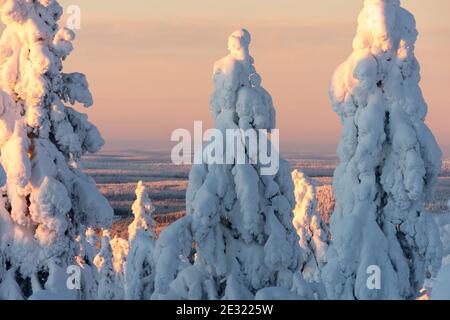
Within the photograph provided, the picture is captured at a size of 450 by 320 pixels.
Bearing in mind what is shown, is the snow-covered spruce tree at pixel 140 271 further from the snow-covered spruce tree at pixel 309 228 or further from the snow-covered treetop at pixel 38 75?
the snow-covered spruce tree at pixel 309 228

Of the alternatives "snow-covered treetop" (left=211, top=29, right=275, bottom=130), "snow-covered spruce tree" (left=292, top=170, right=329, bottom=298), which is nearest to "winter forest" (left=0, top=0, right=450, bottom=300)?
"snow-covered treetop" (left=211, top=29, right=275, bottom=130)

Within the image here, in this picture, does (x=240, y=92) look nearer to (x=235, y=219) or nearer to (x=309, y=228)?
(x=235, y=219)

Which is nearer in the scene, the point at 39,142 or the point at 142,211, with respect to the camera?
the point at 39,142

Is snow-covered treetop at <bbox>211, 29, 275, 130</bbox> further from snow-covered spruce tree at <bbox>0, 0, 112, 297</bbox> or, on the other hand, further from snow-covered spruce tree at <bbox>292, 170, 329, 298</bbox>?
snow-covered spruce tree at <bbox>292, 170, 329, 298</bbox>

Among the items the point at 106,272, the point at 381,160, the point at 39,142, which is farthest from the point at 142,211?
the point at 381,160

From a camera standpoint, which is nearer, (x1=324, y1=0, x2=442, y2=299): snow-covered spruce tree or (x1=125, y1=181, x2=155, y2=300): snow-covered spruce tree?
(x1=125, y1=181, x2=155, y2=300): snow-covered spruce tree
